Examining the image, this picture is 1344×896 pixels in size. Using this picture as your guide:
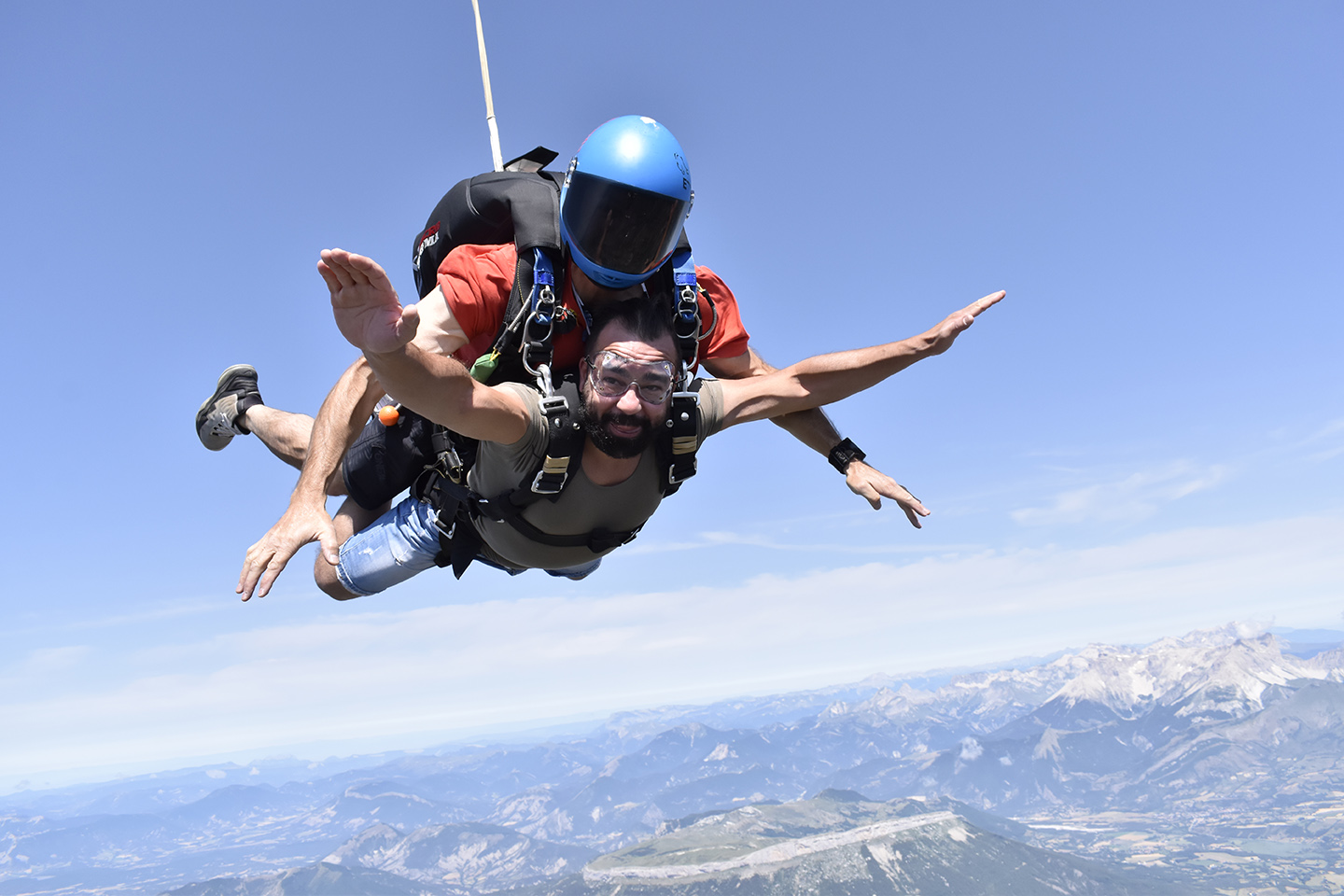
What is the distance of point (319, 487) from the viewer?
4.96 metres

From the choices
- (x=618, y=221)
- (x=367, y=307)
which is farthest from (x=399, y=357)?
(x=618, y=221)

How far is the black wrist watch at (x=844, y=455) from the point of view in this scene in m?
6.12

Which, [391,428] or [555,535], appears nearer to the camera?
[555,535]

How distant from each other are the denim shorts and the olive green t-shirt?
80cm

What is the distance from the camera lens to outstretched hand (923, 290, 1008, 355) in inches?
204

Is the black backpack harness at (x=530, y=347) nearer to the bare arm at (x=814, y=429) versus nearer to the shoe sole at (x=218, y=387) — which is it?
the bare arm at (x=814, y=429)

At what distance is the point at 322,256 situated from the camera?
10.1 ft

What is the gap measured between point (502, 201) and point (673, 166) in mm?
1278

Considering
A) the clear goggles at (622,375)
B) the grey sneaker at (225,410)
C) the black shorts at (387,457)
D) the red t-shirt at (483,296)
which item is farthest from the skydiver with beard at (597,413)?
the grey sneaker at (225,410)

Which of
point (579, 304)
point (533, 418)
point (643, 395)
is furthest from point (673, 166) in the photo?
point (533, 418)

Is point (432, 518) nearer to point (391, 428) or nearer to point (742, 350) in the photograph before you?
point (391, 428)

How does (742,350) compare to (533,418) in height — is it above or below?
above

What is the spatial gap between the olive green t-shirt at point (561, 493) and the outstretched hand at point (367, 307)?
1172mm

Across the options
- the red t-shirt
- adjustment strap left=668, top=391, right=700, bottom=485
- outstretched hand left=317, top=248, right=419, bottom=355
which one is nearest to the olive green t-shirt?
adjustment strap left=668, top=391, right=700, bottom=485
